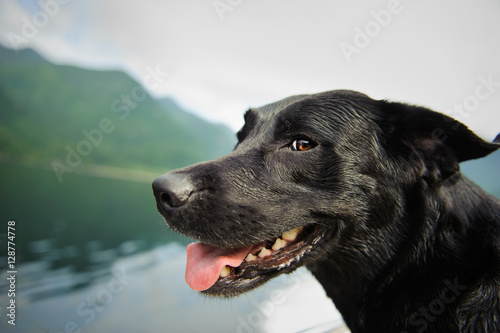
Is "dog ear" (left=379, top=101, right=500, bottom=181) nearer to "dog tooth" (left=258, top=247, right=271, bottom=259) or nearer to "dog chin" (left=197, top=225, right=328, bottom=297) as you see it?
"dog chin" (left=197, top=225, right=328, bottom=297)

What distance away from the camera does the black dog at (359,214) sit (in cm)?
162

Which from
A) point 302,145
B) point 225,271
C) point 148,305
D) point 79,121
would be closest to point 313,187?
point 302,145

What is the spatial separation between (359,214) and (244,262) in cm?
79

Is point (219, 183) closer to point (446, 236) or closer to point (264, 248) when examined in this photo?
point (264, 248)

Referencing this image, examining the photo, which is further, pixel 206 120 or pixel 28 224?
pixel 206 120

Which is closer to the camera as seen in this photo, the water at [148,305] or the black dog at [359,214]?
the black dog at [359,214]

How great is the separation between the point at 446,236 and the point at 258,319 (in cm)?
337

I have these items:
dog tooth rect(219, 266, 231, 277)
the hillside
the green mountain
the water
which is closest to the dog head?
dog tooth rect(219, 266, 231, 277)

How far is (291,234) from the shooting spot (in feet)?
6.30

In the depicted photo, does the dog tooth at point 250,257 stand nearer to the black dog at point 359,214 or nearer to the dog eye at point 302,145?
the black dog at point 359,214

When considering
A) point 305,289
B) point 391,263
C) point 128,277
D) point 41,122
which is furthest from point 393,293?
point 41,122

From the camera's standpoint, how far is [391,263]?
1852mm

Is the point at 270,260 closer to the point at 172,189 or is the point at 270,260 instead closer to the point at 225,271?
the point at 225,271

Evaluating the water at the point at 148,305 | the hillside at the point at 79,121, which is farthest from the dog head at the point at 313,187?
the hillside at the point at 79,121
